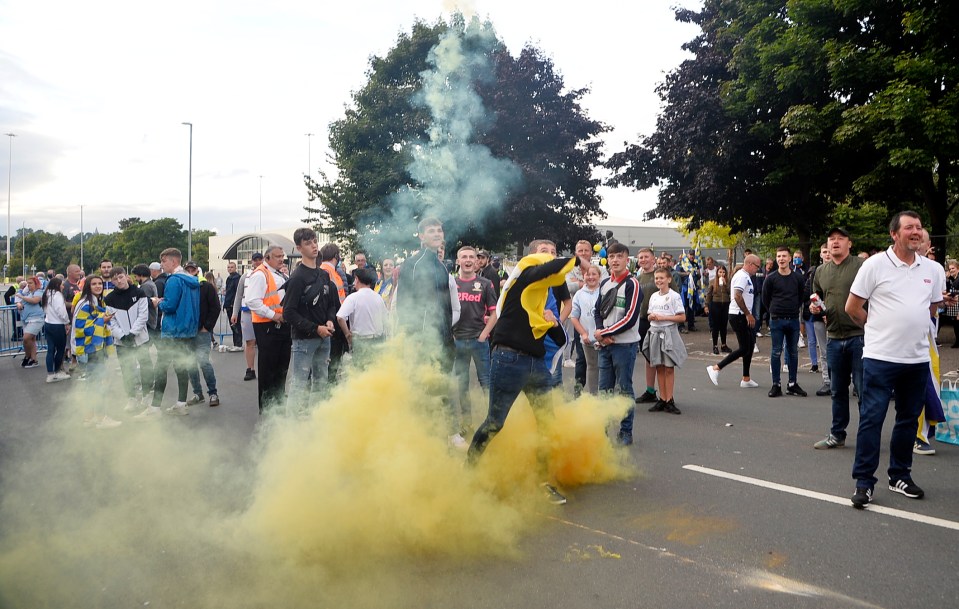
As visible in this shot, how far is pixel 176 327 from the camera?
24.8ft

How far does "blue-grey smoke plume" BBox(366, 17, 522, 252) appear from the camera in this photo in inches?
556

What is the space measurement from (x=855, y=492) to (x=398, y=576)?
3.12m

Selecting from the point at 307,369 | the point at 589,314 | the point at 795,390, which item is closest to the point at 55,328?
the point at 307,369

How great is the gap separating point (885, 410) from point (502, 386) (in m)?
2.57

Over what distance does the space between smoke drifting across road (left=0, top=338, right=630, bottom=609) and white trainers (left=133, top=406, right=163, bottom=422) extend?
208 cm

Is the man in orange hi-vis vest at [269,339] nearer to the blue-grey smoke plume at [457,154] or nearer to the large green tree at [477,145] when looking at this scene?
the blue-grey smoke plume at [457,154]

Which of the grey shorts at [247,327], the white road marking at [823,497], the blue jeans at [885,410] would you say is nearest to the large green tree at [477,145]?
the grey shorts at [247,327]

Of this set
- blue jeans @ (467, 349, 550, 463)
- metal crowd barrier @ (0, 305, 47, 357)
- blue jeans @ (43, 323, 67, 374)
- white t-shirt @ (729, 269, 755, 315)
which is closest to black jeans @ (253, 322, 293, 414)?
blue jeans @ (467, 349, 550, 463)

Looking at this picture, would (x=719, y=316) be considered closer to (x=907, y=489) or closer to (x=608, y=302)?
(x=608, y=302)

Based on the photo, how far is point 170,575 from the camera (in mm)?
3490

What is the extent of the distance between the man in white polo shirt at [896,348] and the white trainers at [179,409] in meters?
6.72

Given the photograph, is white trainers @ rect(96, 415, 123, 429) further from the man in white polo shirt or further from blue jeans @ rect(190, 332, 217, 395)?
the man in white polo shirt

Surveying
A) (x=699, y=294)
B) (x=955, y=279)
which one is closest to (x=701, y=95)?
(x=699, y=294)

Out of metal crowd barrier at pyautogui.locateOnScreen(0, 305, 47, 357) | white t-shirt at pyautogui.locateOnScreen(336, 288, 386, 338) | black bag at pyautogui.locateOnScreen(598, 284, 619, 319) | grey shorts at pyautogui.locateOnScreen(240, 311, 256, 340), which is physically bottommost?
metal crowd barrier at pyautogui.locateOnScreen(0, 305, 47, 357)
